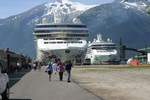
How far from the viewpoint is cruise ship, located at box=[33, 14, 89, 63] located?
85125 millimetres

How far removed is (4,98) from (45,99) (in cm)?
170

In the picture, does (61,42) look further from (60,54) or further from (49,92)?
(49,92)

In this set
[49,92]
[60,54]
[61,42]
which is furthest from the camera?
[61,42]

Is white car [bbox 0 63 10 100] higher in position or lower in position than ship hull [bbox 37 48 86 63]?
lower

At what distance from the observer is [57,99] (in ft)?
46.8

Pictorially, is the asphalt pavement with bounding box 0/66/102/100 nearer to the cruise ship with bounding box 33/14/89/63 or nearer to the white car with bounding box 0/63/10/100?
the white car with bounding box 0/63/10/100

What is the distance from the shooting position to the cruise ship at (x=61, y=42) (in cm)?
8512

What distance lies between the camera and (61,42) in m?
87.6

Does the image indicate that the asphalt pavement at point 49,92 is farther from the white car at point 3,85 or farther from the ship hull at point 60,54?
the ship hull at point 60,54

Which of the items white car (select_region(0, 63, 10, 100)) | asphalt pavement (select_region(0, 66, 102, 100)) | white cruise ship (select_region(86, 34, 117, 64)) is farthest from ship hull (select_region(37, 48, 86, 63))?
white car (select_region(0, 63, 10, 100))

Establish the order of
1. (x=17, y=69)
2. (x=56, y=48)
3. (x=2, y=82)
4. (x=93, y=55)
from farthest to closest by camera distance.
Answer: (x=93, y=55) → (x=56, y=48) → (x=17, y=69) → (x=2, y=82)

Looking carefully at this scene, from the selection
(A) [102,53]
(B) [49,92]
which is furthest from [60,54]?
(B) [49,92]

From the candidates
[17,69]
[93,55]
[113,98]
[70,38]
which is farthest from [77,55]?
[113,98]

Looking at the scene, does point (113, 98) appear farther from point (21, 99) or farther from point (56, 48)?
point (56, 48)
